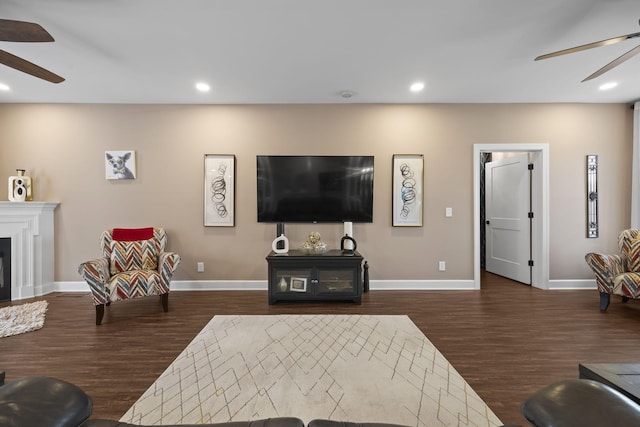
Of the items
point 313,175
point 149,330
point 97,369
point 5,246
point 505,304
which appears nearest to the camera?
point 97,369

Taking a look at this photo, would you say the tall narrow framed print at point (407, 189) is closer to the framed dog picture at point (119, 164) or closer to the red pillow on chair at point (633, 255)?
the red pillow on chair at point (633, 255)

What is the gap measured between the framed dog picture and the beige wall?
10 centimetres

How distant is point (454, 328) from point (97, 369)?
2.99m

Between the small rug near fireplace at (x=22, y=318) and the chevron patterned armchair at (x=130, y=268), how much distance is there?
1.98 ft

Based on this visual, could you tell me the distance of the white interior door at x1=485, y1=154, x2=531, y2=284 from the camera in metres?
4.39

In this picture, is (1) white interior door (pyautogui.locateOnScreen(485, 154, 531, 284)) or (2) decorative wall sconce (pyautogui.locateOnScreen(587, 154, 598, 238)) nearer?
(2) decorative wall sconce (pyautogui.locateOnScreen(587, 154, 598, 238))

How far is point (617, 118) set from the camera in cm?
409

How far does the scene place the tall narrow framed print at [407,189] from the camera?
411cm

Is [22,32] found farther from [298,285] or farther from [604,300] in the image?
[604,300]

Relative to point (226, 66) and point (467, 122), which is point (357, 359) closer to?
point (226, 66)

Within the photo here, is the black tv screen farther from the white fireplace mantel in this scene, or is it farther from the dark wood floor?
the white fireplace mantel

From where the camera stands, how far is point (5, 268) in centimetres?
371

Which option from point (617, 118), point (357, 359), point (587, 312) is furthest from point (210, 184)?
point (617, 118)

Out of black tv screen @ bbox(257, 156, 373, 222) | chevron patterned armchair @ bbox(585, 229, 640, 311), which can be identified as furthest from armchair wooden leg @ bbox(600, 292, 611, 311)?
black tv screen @ bbox(257, 156, 373, 222)
